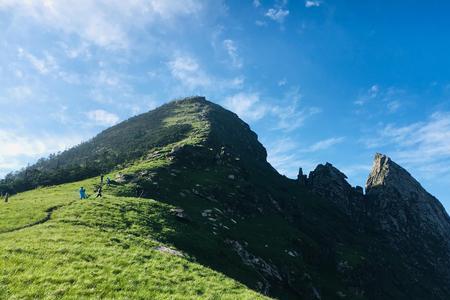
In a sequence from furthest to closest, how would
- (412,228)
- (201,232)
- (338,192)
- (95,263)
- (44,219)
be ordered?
1. (338,192)
2. (412,228)
3. (201,232)
4. (44,219)
5. (95,263)

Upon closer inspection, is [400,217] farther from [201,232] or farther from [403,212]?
[201,232]

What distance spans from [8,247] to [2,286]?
8.39 metres

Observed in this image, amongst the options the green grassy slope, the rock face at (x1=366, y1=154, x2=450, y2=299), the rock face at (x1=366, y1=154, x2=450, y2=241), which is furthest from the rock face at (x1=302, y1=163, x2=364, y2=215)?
the green grassy slope

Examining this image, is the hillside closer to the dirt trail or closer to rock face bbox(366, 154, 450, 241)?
the dirt trail

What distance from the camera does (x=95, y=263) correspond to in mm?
29625

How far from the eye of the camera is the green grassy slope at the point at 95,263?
→ 965 inches

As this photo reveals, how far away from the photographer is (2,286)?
22.7 m

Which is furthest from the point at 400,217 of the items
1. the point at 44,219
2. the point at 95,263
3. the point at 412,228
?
the point at 95,263

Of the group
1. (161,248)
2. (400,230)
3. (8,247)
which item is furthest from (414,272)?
(8,247)

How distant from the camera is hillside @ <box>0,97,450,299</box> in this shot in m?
29.3

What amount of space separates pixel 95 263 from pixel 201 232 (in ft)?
102

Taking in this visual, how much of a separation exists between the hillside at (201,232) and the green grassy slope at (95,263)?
124 mm

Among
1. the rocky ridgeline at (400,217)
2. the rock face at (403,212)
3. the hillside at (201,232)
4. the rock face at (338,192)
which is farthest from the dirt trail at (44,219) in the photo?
the rock face at (403,212)

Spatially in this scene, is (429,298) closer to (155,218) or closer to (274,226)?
(274,226)
